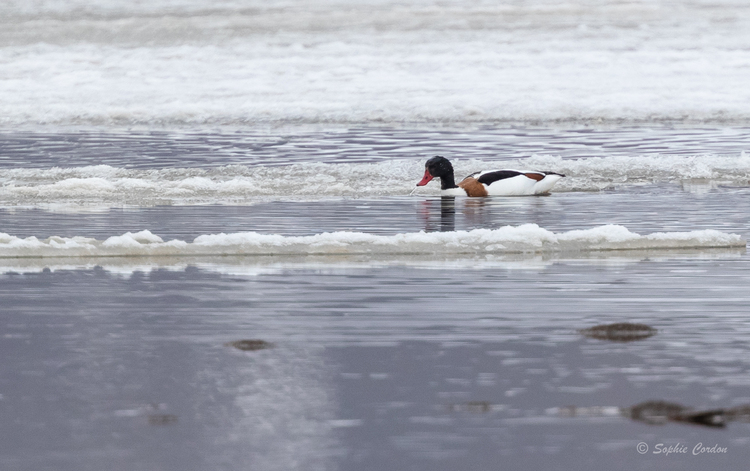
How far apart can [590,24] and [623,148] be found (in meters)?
20.0

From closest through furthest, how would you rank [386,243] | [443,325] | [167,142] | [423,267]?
1. [443,325]
2. [423,267]
3. [386,243]
4. [167,142]

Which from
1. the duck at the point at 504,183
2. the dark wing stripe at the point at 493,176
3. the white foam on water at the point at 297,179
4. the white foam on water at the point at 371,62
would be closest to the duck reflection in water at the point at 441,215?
the duck at the point at 504,183

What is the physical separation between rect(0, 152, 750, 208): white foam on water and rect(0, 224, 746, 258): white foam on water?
141 inches

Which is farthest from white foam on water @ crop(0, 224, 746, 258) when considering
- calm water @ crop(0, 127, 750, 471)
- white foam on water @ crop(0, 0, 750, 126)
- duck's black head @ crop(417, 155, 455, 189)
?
white foam on water @ crop(0, 0, 750, 126)

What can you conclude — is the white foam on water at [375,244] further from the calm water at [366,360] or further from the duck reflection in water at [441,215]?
the duck reflection in water at [441,215]

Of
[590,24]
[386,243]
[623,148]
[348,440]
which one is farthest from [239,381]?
[590,24]

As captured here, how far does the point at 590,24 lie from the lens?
36.1 metres

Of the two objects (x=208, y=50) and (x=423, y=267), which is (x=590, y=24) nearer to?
(x=208, y=50)

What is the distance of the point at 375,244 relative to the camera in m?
7.81

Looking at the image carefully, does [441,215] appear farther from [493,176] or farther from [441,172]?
[441,172]

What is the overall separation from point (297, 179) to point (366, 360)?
8.58m

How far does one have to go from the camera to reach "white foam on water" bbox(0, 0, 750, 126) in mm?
23281

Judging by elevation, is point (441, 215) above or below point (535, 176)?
below

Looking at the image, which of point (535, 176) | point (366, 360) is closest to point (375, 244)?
point (366, 360)
